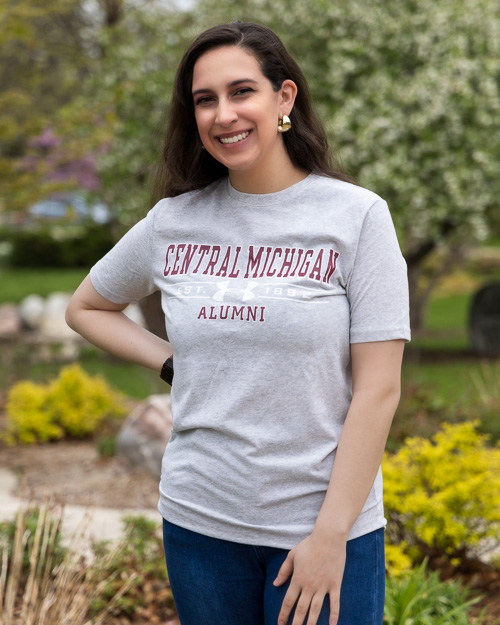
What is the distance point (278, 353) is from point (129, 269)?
541 mm

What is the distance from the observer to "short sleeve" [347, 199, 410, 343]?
159 cm

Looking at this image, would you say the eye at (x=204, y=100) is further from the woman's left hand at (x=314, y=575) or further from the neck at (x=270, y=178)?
the woman's left hand at (x=314, y=575)

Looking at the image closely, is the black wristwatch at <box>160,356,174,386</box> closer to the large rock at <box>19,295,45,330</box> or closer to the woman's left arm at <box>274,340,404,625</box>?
the woman's left arm at <box>274,340,404,625</box>

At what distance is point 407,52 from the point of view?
9672mm

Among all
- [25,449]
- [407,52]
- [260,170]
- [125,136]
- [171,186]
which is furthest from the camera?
[125,136]

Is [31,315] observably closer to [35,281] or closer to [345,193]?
[35,281]

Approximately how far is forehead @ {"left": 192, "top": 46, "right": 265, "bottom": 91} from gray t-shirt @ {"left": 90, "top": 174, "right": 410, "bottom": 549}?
285mm

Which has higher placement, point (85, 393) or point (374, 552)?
point (374, 552)

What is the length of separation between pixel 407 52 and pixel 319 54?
1.10 meters

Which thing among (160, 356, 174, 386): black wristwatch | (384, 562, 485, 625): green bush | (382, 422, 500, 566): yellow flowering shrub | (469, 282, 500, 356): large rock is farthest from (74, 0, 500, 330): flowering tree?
(160, 356, 174, 386): black wristwatch

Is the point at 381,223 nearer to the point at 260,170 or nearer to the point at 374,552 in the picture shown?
the point at 260,170

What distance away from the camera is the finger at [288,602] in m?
1.59

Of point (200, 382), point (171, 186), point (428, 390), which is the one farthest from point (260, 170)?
point (428, 390)

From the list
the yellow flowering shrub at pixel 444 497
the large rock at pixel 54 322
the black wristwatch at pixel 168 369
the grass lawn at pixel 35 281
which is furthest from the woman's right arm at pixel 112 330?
the grass lawn at pixel 35 281
